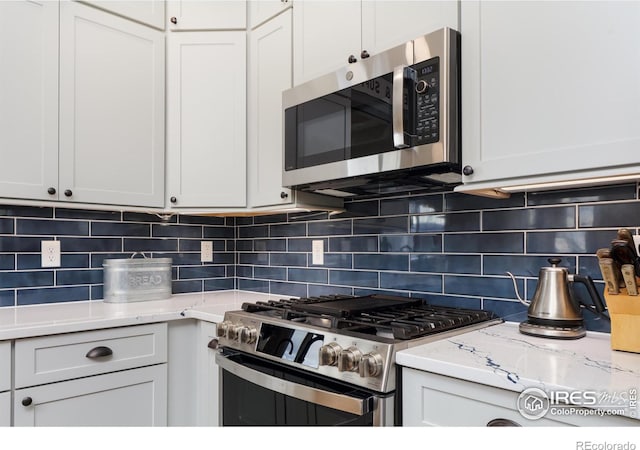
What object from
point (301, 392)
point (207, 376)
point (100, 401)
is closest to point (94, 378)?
point (100, 401)

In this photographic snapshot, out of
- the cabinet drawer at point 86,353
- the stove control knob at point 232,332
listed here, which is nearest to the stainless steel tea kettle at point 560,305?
the stove control knob at point 232,332

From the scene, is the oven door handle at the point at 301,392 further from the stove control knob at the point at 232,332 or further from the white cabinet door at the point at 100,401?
the white cabinet door at the point at 100,401

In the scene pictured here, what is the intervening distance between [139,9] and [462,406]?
2.18 m

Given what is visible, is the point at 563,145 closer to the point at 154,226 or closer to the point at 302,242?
the point at 302,242

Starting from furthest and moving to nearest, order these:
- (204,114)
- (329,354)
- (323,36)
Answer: (204,114) → (323,36) → (329,354)

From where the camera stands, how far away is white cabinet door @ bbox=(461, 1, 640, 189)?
3.48 ft

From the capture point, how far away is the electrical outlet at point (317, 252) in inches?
87.5

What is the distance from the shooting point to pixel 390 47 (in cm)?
155

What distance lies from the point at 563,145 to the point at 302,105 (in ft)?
3.35

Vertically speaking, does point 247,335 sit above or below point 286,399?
above

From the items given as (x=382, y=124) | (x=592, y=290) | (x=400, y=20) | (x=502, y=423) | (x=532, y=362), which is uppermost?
(x=400, y=20)

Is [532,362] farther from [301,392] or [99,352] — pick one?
[99,352]

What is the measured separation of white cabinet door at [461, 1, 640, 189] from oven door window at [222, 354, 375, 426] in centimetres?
74

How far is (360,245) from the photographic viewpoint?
2.05m
